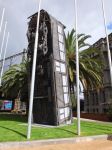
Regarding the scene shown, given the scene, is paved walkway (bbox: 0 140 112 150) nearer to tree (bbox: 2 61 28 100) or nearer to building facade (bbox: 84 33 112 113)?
tree (bbox: 2 61 28 100)

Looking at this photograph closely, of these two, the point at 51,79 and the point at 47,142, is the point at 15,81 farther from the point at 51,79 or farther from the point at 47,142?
the point at 47,142

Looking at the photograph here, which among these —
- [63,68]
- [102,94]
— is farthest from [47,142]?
[102,94]

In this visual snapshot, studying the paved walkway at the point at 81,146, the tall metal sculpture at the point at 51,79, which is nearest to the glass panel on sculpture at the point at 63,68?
the tall metal sculpture at the point at 51,79

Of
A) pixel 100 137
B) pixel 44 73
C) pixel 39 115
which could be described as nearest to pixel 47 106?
pixel 39 115

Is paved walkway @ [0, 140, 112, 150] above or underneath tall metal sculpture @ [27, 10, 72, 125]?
underneath

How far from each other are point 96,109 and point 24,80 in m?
41.1

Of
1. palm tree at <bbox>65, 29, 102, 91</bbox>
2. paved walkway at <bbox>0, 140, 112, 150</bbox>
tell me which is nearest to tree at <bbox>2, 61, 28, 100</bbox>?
palm tree at <bbox>65, 29, 102, 91</bbox>

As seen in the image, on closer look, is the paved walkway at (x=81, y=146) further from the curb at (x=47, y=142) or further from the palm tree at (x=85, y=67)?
the palm tree at (x=85, y=67)

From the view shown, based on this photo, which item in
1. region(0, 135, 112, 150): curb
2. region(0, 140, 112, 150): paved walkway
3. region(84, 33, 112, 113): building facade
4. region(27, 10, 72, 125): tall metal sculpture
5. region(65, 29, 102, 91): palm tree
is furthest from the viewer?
region(84, 33, 112, 113): building facade

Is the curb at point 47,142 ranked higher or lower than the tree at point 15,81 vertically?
lower

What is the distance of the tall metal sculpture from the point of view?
826 inches

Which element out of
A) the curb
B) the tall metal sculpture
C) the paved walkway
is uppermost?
the tall metal sculpture

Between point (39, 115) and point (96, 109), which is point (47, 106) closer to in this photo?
point (39, 115)

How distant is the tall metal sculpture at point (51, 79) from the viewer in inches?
826
